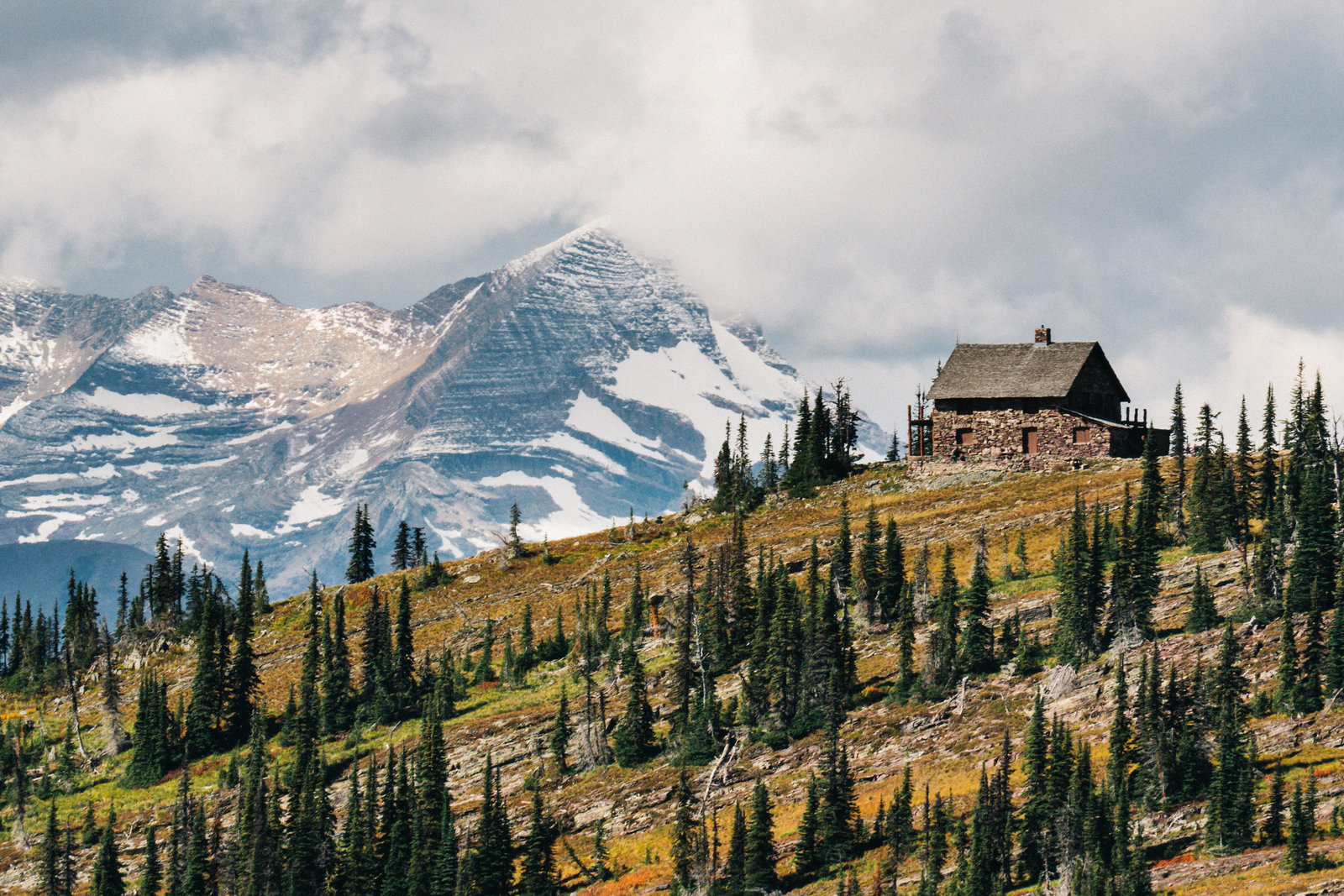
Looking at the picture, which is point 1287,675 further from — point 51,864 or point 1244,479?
point 51,864

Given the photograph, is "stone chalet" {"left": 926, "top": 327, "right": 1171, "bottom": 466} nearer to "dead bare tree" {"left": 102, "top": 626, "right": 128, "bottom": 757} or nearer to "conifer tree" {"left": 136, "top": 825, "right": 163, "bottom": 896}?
"conifer tree" {"left": 136, "top": 825, "right": 163, "bottom": 896}

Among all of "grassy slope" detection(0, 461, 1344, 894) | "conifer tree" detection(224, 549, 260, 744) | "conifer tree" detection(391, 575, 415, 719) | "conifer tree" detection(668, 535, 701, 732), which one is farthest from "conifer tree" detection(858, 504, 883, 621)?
"conifer tree" detection(224, 549, 260, 744)

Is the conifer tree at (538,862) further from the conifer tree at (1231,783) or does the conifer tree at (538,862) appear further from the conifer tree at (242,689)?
the conifer tree at (242,689)

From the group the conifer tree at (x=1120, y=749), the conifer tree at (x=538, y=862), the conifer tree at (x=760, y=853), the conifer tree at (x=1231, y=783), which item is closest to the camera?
the conifer tree at (x=1231, y=783)

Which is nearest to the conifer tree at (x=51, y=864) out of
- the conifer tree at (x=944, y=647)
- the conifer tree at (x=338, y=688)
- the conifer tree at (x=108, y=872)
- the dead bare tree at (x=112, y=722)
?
the conifer tree at (x=108, y=872)

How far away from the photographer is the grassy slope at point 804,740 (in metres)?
60.7

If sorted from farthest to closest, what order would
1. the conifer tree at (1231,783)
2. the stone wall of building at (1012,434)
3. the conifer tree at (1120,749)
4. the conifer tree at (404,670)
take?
the stone wall of building at (1012,434), the conifer tree at (404,670), the conifer tree at (1120,749), the conifer tree at (1231,783)

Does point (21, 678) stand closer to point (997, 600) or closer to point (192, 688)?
point (192, 688)

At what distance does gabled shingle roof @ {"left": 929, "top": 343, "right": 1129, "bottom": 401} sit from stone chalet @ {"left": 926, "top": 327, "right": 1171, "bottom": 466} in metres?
0.07

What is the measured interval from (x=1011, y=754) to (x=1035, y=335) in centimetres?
6136

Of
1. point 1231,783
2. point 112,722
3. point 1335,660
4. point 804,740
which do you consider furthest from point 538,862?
point 112,722

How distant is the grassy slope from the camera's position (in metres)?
60.7

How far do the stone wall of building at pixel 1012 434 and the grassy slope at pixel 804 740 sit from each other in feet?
7.92

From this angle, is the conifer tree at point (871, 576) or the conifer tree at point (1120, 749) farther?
the conifer tree at point (871, 576)
